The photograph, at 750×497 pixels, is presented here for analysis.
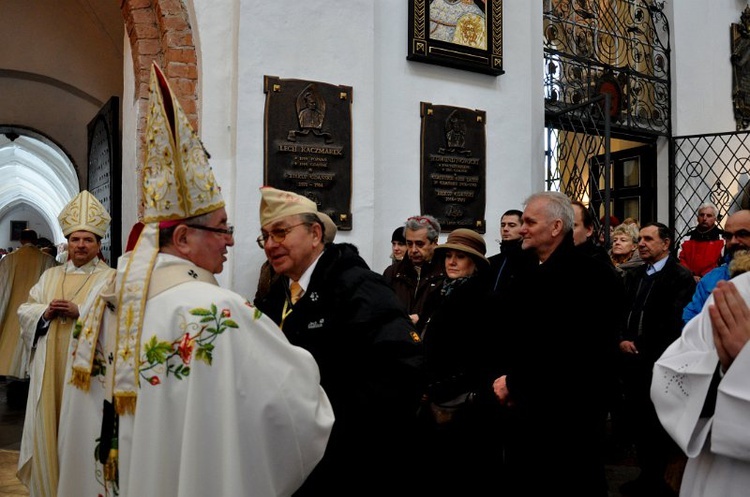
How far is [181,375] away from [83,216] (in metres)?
3.02

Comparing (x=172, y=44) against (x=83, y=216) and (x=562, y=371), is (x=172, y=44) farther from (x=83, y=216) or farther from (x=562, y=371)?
(x=562, y=371)

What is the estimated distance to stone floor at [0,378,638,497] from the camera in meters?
4.28

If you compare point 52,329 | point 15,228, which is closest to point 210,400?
point 52,329

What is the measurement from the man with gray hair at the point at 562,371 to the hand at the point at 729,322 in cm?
117

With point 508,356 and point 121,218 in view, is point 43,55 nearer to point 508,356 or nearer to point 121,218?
point 121,218

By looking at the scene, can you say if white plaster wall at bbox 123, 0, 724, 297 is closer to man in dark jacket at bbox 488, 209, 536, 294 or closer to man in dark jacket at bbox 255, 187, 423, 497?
man in dark jacket at bbox 488, 209, 536, 294

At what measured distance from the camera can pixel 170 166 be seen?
187 centimetres

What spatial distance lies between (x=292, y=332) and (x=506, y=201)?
390cm

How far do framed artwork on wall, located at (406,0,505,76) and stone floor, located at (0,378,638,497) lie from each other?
11.3ft

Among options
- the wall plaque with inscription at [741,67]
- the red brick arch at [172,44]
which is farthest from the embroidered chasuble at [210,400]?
the wall plaque with inscription at [741,67]

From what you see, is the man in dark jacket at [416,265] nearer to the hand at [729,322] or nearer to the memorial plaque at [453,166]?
the memorial plaque at [453,166]

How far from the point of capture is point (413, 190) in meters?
5.60

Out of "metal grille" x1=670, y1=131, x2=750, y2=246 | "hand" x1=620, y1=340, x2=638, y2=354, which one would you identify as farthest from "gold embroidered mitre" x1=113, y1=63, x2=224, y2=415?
"metal grille" x1=670, y1=131, x2=750, y2=246

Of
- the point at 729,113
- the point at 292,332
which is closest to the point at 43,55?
the point at 292,332
